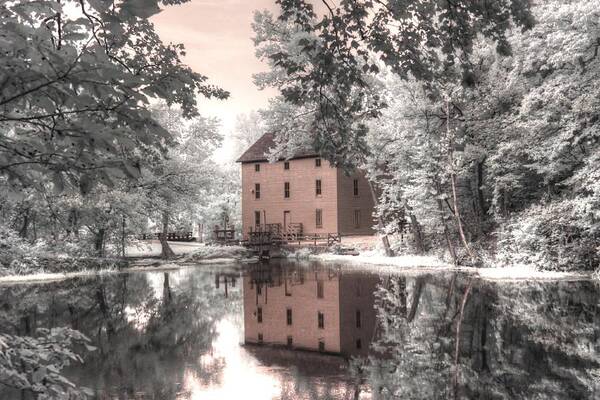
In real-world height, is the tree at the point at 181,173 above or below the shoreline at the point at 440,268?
above

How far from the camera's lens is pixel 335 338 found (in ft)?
33.9

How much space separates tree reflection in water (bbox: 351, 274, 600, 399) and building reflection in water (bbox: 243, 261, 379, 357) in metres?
0.58

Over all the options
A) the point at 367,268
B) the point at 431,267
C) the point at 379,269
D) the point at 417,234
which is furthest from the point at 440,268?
the point at 417,234

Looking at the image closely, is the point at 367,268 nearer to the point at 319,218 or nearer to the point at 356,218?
the point at 319,218

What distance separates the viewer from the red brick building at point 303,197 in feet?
137

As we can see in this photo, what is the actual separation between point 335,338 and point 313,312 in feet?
10.8

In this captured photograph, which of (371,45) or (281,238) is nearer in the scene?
(371,45)

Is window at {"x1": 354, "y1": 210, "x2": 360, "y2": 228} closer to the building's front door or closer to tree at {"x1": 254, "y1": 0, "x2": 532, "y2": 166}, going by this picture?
the building's front door

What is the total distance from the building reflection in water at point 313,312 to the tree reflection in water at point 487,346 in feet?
1.91

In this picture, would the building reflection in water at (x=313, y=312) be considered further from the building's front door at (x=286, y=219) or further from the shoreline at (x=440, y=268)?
the building's front door at (x=286, y=219)

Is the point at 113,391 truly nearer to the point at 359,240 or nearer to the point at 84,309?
the point at 84,309

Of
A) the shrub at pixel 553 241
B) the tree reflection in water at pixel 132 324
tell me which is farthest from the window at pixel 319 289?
the shrub at pixel 553 241

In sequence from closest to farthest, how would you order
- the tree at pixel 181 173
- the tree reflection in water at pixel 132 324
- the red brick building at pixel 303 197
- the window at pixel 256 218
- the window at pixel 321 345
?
1. the tree reflection in water at pixel 132 324
2. the window at pixel 321 345
3. the tree at pixel 181 173
4. the red brick building at pixel 303 197
5. the window at pixel 256 218

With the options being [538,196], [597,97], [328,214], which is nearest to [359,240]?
[328,214]
